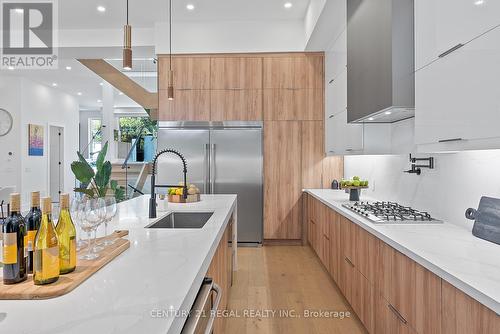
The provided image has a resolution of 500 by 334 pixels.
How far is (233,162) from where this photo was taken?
4.79m

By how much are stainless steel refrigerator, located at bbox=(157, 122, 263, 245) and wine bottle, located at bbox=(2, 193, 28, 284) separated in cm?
378

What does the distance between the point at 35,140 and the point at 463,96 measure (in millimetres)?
9298

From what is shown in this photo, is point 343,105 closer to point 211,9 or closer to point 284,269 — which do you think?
point 284,269

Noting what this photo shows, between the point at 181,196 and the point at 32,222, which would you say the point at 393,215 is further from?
the point at 32,222

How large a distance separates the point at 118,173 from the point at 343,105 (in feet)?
17.3

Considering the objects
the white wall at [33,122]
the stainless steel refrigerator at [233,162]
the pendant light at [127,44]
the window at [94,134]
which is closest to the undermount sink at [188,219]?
the pendant light at [127,44]

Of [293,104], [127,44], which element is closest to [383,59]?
[127,44]

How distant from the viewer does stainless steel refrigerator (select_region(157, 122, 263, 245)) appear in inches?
188

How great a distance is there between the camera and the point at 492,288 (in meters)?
1.09

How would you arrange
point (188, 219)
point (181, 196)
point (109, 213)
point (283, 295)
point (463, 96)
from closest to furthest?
1. point (109, 213)
2. point (463, 96)
3. point (188, 219)
4. point (181, 196)
5. point (283, 295)

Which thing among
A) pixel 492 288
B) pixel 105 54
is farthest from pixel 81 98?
pixel 492 288

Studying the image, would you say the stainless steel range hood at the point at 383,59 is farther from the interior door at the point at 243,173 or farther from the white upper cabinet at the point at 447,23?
the interior door at the point at 243,173

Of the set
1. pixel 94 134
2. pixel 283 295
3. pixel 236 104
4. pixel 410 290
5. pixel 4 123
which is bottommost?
pixel 283 295

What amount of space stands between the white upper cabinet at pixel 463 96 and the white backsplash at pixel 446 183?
0.40 meters
